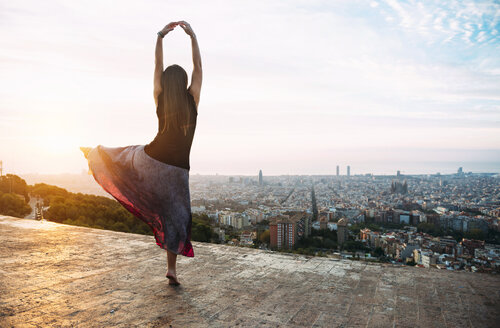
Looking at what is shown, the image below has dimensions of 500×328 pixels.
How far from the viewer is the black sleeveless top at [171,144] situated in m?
2.22

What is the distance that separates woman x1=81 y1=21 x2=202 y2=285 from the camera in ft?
7.25

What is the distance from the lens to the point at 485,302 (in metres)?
2.03

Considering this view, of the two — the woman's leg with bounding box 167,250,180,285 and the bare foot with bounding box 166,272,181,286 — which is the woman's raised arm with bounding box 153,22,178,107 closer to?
the woman's leg with bounding box 167,250,180,285

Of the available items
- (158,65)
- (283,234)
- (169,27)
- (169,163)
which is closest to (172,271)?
(169,163)

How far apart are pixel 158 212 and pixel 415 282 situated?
1.92 meters

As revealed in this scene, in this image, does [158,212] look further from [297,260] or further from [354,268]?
[354,268]

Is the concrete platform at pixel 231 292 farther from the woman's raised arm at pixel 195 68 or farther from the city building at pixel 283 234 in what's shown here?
the city building at pixel 283 234

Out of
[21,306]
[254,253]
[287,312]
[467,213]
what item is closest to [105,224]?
[254,253]

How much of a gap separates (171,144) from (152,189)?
0.34m

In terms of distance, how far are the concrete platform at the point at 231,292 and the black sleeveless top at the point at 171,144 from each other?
86cm

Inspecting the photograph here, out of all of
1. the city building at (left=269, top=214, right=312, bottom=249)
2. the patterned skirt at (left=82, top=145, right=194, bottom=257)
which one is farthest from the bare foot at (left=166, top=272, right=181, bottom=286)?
the city building at (left=269, top=214, right=312, bottom=249)

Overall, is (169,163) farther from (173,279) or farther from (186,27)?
(186,27)

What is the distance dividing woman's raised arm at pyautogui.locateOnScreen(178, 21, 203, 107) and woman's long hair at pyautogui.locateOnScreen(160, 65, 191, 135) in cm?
8

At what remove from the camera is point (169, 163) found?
223 cm
